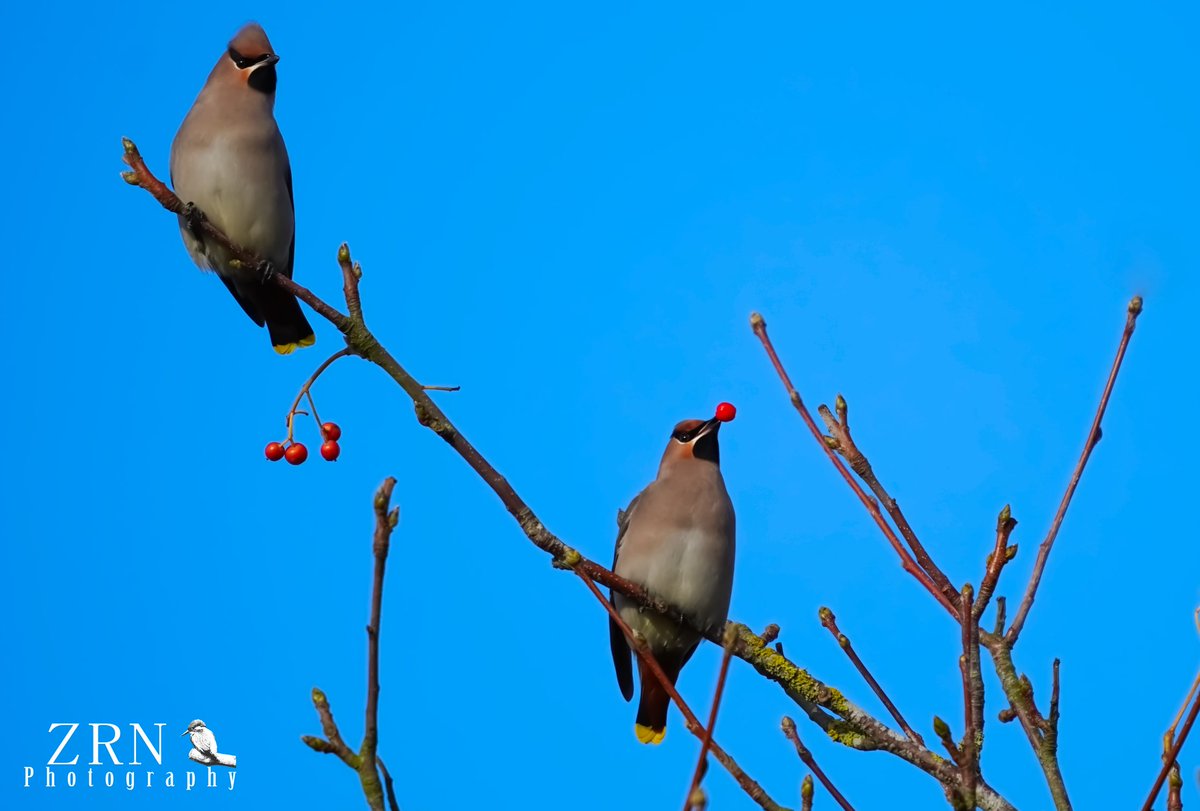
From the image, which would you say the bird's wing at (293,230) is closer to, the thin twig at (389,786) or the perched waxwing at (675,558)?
the perched waxwing at (675,558)

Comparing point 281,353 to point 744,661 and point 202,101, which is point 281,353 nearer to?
point 202,101

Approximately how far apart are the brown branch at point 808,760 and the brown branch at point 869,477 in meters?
0.38

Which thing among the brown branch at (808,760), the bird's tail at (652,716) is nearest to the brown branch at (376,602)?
the brown branch at (808,760)

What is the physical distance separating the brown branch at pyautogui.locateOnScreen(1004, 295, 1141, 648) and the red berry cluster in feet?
6.44

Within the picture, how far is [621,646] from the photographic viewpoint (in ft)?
17.7

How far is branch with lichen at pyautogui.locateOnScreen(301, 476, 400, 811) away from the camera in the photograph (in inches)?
74.8

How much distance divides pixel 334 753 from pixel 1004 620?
58.4 inches

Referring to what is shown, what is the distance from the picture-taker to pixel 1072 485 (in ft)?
→ 8.83

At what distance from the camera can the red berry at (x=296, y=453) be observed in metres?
4.25

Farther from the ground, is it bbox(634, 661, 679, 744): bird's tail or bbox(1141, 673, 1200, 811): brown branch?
bbox(634, 661, 679, 744): bird's tail

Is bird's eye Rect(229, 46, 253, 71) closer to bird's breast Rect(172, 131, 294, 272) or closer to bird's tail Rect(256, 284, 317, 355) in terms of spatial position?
bird's breast Rect(172, 131, 294, 272)

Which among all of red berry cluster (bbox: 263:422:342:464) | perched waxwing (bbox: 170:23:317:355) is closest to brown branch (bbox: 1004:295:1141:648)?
red berry cluster (bbox: 263:422:342:464)

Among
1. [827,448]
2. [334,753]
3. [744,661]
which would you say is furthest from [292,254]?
[334,753]

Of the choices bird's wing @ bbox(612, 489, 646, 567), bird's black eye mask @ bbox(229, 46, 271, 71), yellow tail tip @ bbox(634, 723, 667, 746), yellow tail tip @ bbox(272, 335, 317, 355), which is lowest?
yellow tail tip @ bbox(634, 723, 667, 746)
